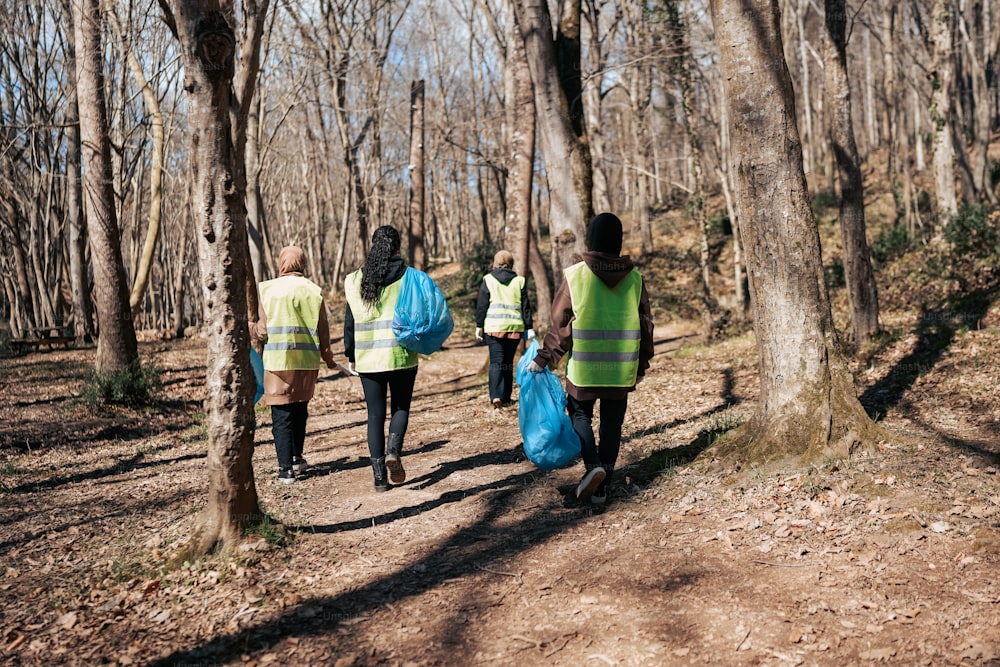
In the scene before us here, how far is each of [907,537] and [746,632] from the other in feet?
4.17

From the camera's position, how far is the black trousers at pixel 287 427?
618 cm

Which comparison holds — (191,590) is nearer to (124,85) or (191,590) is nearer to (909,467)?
(909,467)

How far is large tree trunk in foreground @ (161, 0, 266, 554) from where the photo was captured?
4176 mm

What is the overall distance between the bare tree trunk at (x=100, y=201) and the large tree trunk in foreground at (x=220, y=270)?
23.6 feet

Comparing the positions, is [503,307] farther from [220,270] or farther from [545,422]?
[220,270]

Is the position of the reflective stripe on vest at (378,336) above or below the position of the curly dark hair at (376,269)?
below

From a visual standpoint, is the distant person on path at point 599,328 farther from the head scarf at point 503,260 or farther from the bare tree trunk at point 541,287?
the bare tree trunk at point 541,287

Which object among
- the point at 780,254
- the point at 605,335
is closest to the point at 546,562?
the point at 605,335

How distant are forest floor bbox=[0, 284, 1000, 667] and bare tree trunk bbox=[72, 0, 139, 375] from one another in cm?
356

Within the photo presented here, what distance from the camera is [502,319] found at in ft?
28.8

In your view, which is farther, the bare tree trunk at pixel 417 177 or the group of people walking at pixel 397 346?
the bare tree trunk at pixel 417 177

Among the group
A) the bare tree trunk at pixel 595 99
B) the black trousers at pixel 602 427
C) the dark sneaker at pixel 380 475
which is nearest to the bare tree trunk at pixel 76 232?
the bare tree trunk at pixel 595 99

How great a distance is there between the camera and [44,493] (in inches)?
266

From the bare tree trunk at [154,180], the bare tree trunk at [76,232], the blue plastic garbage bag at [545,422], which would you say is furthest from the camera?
the bare tree trunk at [76,232]
